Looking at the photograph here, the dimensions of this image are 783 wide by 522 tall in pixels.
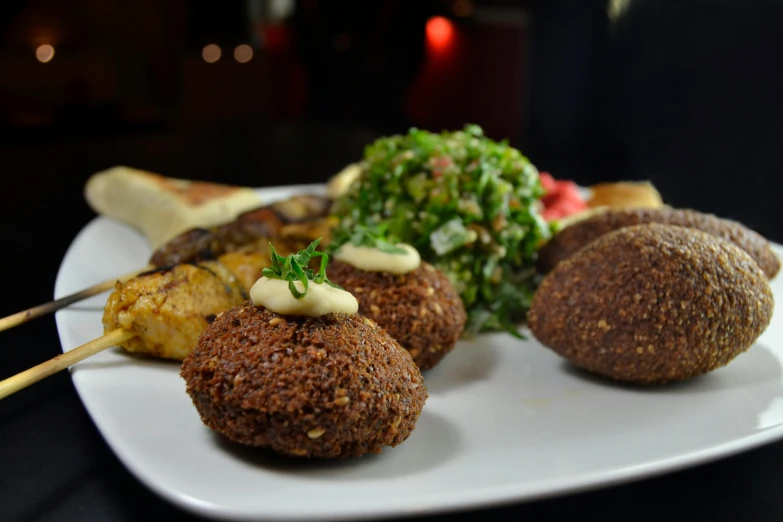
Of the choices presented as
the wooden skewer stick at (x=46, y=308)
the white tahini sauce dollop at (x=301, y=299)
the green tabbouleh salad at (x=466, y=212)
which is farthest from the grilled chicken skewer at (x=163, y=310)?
the green tabbouleh salad at (x=466, y=212)

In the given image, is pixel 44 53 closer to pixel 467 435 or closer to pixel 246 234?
pixel 246 234

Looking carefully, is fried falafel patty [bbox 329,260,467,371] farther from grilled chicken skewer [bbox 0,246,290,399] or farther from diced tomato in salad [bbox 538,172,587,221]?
diced tomato in salad [bbox 538,172,587,221]

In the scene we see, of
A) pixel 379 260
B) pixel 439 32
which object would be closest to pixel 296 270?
pixel 379 260

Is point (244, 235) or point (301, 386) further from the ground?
point (301, 386)

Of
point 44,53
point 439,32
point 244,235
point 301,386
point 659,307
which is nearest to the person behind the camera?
point 301,386

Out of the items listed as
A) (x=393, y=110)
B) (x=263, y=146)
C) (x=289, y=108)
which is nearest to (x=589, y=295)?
(x=263, y=146)

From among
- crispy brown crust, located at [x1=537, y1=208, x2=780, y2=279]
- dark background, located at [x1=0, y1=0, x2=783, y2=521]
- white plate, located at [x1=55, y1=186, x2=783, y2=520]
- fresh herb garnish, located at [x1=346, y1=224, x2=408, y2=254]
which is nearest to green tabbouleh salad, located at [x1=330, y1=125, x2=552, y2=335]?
crispy brown crust, located at [x1=537, y1=208, x2=780, y2=279]
